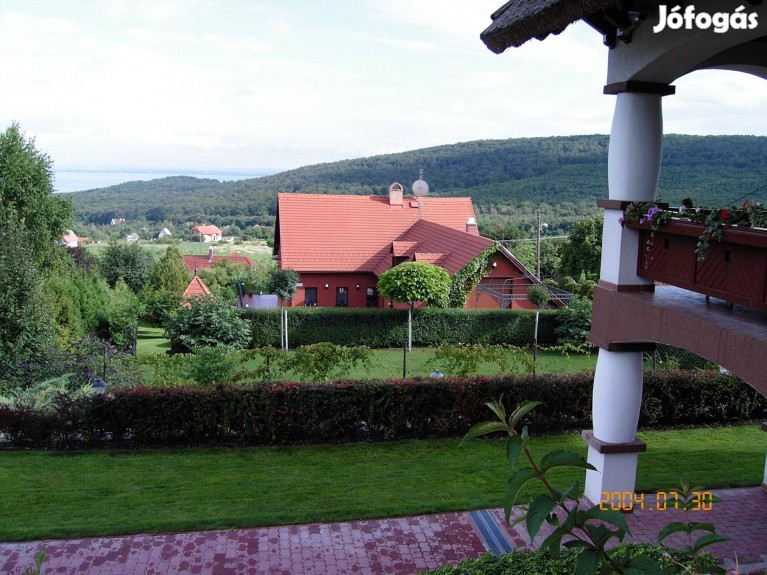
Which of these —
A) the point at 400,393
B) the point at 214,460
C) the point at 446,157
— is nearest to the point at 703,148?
the point at 400,393

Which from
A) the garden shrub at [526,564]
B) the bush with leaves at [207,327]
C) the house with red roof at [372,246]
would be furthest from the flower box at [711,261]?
the house with red roof at [372,246]

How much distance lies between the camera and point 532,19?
5.71 meters

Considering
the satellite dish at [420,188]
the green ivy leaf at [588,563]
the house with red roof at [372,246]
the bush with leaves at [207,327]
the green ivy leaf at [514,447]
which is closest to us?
the green ivy leaf at [588,563]

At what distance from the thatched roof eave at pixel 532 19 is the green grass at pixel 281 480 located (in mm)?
4810

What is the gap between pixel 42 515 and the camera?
7332mm

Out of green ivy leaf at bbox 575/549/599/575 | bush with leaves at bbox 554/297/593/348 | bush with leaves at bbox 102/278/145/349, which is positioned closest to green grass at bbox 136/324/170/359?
bush with leaves at bbox 102/278/145/349

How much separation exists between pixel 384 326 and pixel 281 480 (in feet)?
40.1

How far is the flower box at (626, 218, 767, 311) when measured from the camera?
4.68m

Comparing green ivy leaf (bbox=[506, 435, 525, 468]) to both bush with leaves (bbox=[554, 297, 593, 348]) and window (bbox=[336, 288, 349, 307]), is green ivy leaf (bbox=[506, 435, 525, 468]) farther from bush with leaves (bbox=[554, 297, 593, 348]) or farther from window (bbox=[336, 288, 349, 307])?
window (bbox=[336, 288, 349, 307])

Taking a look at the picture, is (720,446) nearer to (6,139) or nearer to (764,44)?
(764,44)

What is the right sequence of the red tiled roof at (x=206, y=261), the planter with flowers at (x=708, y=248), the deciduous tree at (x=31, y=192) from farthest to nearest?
the red tiled roof at (x=206, y=261) → the deciduous tree at (x=31, y=192) → the planter with flowers at (x=708, y=248)

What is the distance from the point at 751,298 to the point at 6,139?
24329mm

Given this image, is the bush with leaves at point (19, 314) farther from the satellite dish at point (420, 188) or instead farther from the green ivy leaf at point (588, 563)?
the satellite dish at point (420, 188)

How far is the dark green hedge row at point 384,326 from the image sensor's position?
2053 cm
